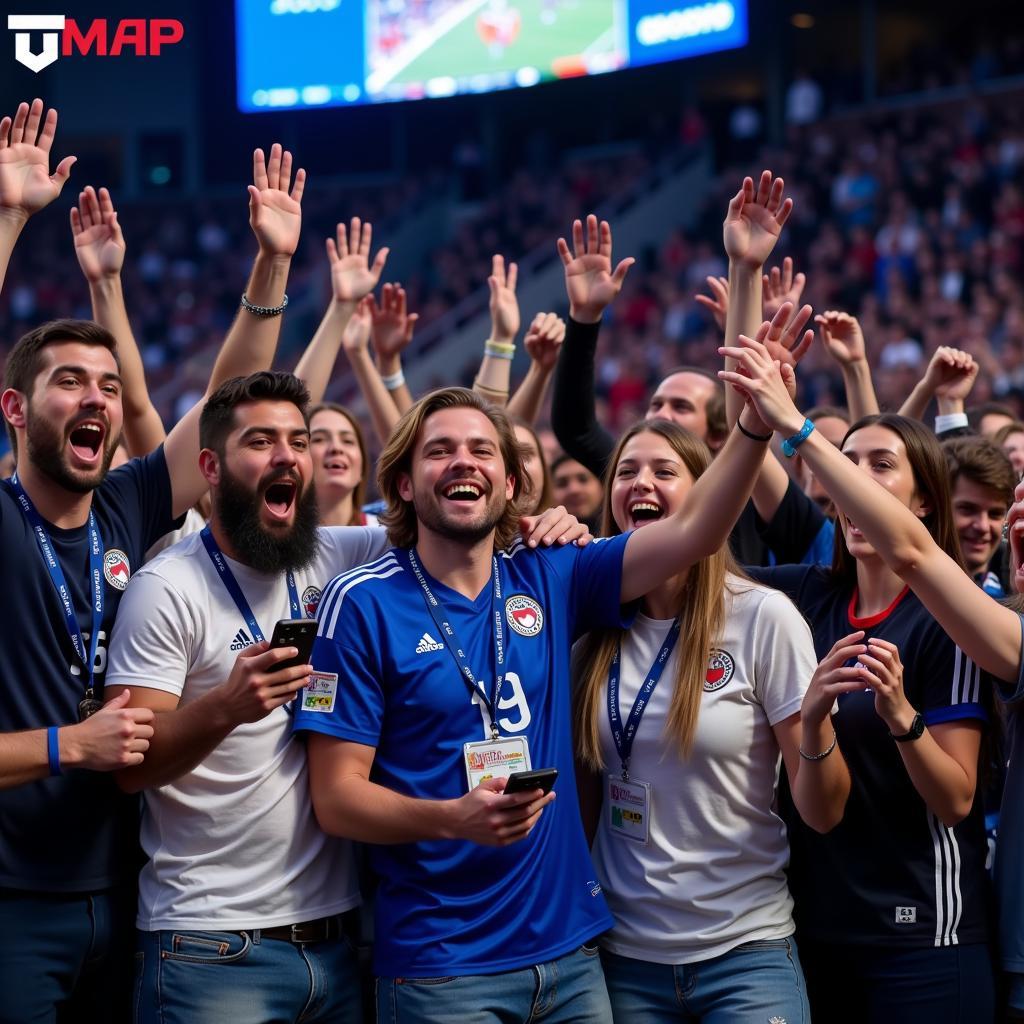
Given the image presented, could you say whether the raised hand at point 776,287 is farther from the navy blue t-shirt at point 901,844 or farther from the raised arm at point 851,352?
the navy blue t-shirt at point 901,844

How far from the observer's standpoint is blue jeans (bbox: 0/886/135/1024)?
302cm

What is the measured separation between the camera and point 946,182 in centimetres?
1673

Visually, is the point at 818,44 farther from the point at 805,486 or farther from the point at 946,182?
the point at 805,486

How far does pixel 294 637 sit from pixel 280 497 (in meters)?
0.66

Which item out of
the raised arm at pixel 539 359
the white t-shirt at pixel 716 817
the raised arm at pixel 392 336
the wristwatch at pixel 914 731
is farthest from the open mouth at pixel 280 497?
the raised arm at pixel 392 336

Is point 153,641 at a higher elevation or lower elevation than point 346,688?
higher

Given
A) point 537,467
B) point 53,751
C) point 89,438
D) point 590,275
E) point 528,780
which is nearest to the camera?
point 528,780

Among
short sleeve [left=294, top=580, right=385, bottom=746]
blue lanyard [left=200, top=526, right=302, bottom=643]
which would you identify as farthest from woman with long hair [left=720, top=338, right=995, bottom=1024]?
blue lanyard [left=200, top=526, right=302, bottom=643]

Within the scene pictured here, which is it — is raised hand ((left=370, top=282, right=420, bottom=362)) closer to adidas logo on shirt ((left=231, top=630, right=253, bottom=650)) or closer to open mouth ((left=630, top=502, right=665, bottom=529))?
open mouth ((left=630, top=502, right=665, bottom=529))

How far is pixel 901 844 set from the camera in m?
3.21

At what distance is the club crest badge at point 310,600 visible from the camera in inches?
131

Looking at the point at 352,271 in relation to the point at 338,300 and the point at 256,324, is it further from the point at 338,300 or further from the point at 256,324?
the point at 256,324

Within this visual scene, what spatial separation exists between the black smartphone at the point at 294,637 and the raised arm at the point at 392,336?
2.79m

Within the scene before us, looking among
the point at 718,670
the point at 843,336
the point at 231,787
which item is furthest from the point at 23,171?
the point at 843,336
